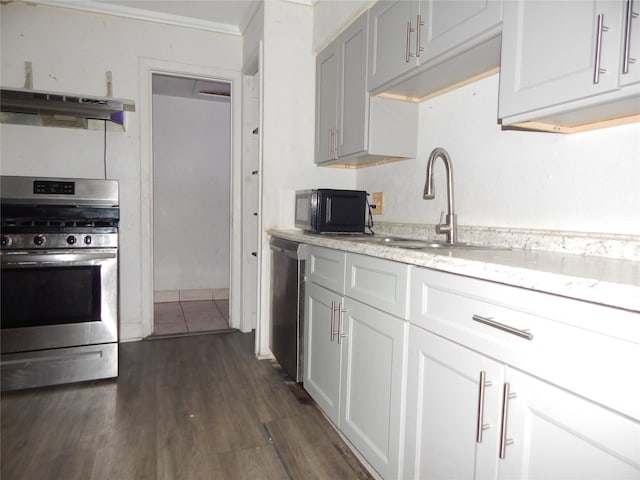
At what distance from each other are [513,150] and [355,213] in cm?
102

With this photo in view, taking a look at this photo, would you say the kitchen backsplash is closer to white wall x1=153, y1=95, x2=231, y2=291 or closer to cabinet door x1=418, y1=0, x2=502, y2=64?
cabinet door x1=418, y1=0, x2=502, y2=64

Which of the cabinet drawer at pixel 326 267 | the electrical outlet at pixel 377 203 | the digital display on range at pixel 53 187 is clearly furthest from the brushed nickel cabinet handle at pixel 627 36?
the digital display on range at pixel 53 187

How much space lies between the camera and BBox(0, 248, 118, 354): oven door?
2203 mm

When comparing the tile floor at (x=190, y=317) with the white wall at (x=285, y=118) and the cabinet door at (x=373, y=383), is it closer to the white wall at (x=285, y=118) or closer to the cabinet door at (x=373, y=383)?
the white wall at (x=285, y=118)

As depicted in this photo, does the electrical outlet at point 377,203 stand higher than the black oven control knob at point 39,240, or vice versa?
the electrical outlet at point 377,203

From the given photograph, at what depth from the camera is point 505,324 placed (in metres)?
0.90

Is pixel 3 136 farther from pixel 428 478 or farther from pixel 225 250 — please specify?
pixel 428 478

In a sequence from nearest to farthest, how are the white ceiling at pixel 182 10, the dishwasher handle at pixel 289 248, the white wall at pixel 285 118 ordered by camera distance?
the dishwasher handle at pixel 289 248 → the white wall at pixel 285 118 → the white ceiling at pixel 182 10

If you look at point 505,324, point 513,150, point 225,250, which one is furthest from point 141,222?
point 505,324

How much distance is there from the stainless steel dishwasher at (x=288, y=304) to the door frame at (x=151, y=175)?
0.81 metres

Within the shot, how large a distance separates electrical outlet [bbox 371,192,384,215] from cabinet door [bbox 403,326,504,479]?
1.37 m

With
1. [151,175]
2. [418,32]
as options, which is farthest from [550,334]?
[151,175]

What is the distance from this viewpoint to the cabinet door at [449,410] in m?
0.95

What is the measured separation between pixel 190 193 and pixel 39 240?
2.41 m
